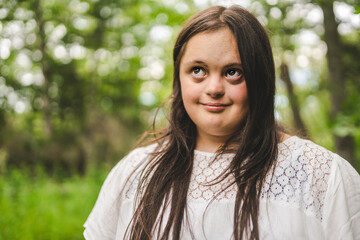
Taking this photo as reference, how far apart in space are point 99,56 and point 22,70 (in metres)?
2.63

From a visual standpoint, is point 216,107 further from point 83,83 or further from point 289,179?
point 83,83

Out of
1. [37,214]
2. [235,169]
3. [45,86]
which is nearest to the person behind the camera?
[235,169]

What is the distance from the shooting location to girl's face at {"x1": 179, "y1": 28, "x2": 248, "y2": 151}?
1.42 metres

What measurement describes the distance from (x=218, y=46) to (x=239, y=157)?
48cm

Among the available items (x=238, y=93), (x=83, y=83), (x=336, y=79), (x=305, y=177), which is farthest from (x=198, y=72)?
(x=83, y=83)

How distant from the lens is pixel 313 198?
A: 134 cm

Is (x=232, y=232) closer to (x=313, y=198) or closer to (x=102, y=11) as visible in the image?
(x=313, y=198)

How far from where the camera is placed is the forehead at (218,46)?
1.41 metres

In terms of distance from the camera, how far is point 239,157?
1.50 m

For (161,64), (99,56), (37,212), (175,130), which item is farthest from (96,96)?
(175,130)

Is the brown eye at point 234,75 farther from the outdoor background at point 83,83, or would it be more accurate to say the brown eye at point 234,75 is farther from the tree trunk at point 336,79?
the outdoor background at point 83,83

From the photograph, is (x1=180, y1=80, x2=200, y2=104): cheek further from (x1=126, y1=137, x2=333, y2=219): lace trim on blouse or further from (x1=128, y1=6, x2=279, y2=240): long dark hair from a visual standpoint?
(x1=126, y1=137, x2=333, y2=219): lace trim on blouse

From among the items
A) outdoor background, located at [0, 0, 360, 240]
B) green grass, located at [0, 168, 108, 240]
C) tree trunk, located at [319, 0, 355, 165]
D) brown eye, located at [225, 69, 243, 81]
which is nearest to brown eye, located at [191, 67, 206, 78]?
brown eye, located at [225, 69, 243, 81]

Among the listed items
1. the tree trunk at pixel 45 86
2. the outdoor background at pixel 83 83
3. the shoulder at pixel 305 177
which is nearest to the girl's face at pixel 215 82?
the shoulder at pixel 305 177
